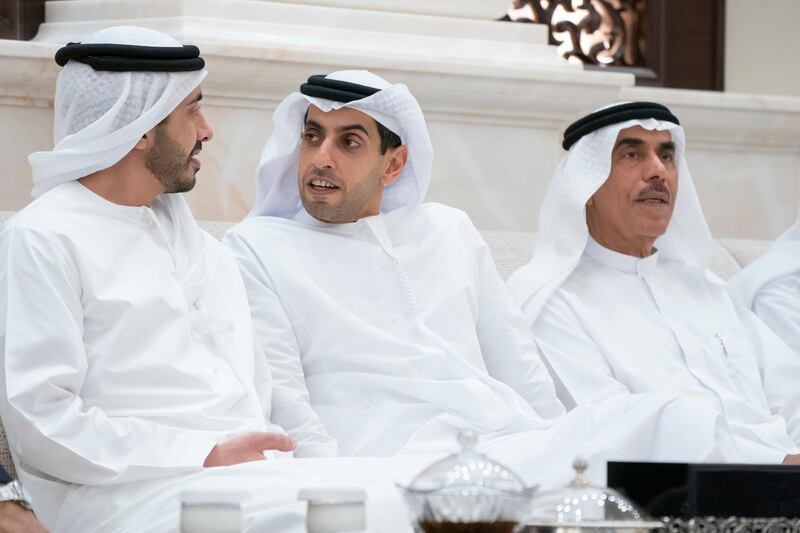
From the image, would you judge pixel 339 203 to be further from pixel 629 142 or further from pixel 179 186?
pixel 629 142

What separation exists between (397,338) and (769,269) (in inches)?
72.5

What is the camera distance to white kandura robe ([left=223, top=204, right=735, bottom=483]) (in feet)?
16.5

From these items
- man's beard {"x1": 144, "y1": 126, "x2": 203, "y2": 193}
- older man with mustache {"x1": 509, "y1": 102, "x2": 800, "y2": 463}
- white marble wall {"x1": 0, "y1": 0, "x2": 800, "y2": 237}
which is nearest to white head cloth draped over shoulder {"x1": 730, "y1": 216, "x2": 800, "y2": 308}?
older man with mustache {"x1": 509, "y1": 102, "x2": 800, "y2": 463}

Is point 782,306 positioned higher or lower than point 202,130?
lower

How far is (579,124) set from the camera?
622cm

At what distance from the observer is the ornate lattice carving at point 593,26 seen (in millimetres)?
7727

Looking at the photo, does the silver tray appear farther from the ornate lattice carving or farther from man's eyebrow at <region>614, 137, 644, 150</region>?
the ornate lattice carving

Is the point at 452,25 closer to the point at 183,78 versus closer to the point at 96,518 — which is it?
the point at 183,78

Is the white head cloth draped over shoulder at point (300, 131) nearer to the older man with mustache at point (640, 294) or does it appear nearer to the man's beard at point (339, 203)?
the man's beard at point (339, 203)

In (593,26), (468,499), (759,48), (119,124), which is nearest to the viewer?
(468,499)

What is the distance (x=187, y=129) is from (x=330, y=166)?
62 cm

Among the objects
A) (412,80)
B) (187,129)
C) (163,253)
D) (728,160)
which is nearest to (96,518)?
(163,253)

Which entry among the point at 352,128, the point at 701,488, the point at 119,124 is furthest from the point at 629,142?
the point at 701,488

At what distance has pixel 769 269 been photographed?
6.44 metres
